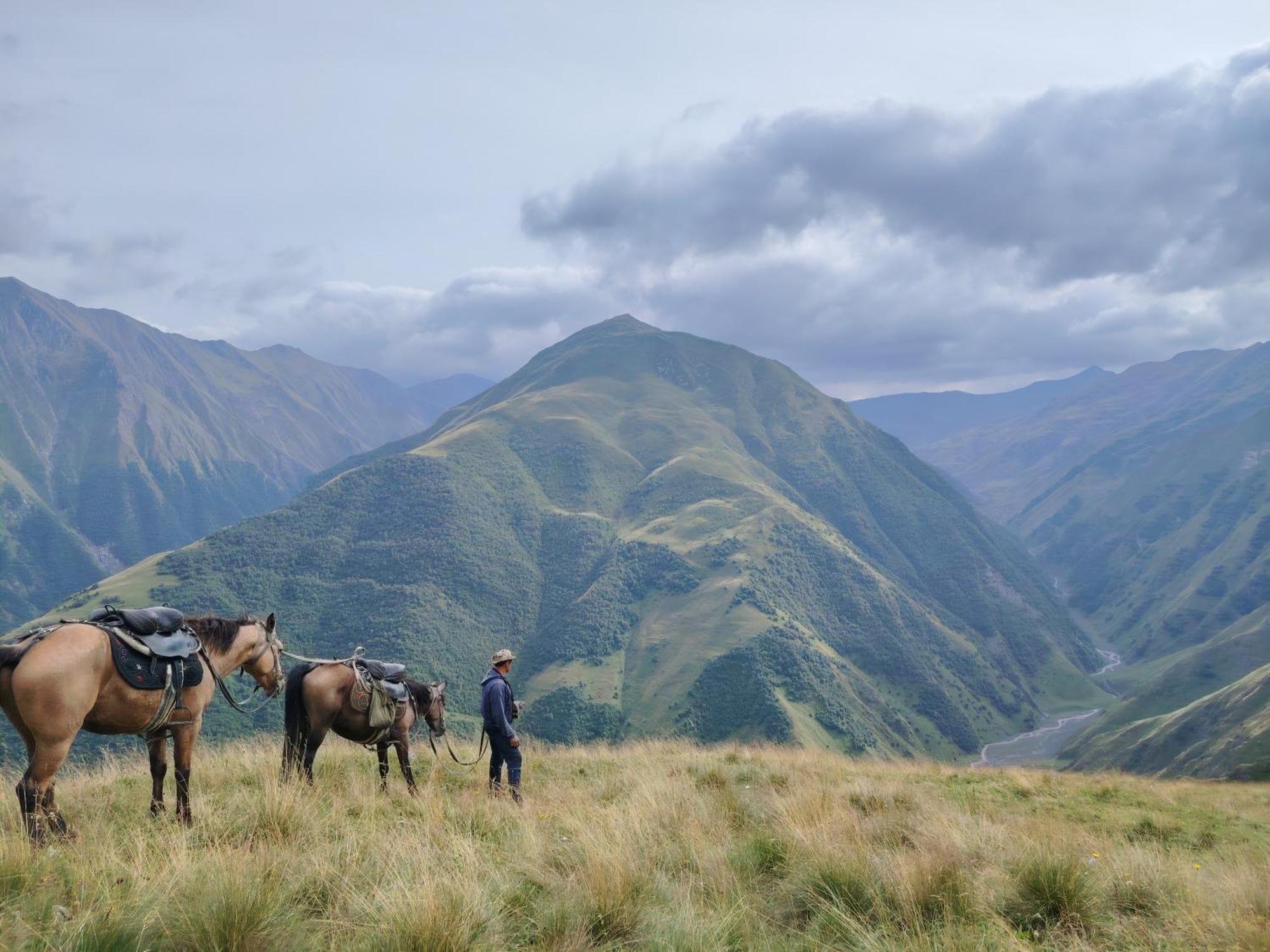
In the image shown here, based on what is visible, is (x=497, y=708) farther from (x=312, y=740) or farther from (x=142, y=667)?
(x=142, y=667)

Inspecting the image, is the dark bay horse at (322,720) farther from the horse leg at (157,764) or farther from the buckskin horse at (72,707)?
the horse leg at (157,764)

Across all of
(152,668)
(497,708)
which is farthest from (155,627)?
(497,708)

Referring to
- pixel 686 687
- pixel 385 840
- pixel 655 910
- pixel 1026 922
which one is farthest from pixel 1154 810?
pixel 686 687

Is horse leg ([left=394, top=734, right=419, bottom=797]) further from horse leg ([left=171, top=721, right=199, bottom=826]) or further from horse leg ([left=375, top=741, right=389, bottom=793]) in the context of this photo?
horse leg ([left=171, top=721, right=199, bottom=826])

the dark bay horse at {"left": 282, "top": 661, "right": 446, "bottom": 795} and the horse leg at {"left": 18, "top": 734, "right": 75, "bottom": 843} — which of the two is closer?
the horse leg at {"left": 18, "top": 734, "right": 75, "bottom": 843}

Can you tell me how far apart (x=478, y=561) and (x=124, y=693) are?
635 ft

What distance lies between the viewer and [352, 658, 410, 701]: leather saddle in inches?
410

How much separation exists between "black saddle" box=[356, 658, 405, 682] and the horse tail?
781 mm

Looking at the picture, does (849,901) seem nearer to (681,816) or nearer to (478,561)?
(681,816)

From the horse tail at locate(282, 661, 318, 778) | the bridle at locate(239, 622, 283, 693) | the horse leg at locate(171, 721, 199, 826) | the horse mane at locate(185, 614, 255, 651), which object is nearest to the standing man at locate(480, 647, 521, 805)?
the horse tail at locate(282, 661, 318, 778)

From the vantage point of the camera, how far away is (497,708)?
10367 mm

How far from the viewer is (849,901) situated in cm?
527

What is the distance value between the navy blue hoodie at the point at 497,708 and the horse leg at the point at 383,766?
1542 millimetres

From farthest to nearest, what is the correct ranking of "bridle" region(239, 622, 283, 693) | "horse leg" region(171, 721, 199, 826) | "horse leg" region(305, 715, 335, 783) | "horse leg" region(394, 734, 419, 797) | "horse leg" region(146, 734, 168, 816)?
1. "horse leg" region(394, 734, 419, 797)
2. "horse leg" region(305, 715, 335, 783)
3. "bridle" region(239, 622, 283, 693)
4. "horse leg" region(146, 734, 168, 816)
5. "horse leg" region(171, 721, 199, 826)
